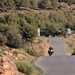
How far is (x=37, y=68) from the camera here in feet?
93.6

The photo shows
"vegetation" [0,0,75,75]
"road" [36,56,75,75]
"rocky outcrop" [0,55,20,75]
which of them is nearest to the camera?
"rocky outcrop" [0,55,20,75]

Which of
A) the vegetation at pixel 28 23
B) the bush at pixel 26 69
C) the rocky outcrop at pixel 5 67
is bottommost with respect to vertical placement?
the vegetation at pixel 28 23

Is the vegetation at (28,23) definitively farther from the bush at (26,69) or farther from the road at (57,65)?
the road at (57,65)

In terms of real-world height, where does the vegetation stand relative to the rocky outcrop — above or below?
below

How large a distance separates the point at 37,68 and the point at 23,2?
114 feet

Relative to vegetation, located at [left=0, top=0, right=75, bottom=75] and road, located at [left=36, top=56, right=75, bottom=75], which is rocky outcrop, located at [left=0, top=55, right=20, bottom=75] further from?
road, located at [left=36, top=56, right=75, bottom=75]

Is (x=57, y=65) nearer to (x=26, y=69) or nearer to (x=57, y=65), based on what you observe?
(x=57, y=65)

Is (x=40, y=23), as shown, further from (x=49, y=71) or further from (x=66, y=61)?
(x=49, y=71)

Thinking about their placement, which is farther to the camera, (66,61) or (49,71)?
(66,61)

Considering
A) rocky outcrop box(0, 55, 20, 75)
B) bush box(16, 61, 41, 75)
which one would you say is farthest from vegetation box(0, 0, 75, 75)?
rocky outcrop box(0, 55, 20, 75)

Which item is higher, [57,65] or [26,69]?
[26,69]

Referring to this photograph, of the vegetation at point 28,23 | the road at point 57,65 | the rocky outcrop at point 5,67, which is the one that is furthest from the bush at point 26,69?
the rocky outcrop at point 5,67

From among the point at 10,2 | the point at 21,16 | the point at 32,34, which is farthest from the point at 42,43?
the point at 10,2

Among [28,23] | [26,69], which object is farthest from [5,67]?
[28,23]
